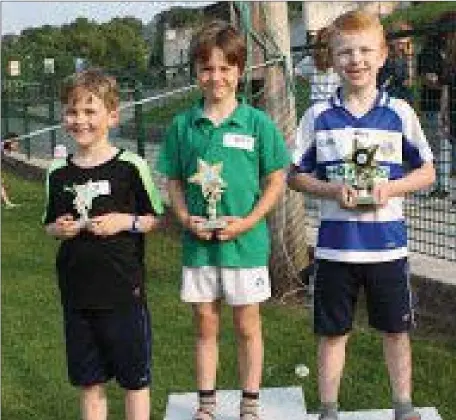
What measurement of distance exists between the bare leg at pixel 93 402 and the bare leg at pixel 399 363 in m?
1.12

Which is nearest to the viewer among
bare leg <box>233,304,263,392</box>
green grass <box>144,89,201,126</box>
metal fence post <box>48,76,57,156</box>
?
bare leg <box>233,304,263,392</box>

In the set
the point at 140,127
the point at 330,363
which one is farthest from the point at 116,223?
the point at 140,127

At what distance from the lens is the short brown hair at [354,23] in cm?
391

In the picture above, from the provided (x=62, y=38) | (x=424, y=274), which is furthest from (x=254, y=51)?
(x=62, y=38)

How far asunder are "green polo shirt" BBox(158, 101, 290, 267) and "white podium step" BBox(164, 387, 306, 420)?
2.25ft

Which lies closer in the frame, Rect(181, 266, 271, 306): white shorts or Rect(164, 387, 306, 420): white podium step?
Rect(181, 266, 271, 306): white shorts

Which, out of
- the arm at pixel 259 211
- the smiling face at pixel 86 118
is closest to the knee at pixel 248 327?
A: the arm at pixel 259 211

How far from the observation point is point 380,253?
12.9 ft

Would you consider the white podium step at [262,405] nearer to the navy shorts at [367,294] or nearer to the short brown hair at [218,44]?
the navy shorts at [367,294]

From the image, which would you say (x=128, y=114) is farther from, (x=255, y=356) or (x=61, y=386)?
(x=255, y=356)

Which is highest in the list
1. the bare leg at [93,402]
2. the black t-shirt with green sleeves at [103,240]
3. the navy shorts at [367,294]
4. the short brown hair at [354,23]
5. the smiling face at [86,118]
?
the short brown hair at [354,23]

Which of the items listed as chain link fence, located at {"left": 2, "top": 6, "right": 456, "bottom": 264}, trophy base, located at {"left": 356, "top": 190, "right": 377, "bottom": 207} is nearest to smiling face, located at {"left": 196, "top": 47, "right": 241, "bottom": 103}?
trophy base, located at {"left": 356, "top": 190, "right": 377, "bottom": 207}

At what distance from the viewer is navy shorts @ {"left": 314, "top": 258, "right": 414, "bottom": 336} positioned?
13.0ft

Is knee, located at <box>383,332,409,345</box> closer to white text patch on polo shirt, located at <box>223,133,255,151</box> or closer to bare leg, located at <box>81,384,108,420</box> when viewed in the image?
white text patch on polo shirt, located at <box>223,133,255,151</box>
